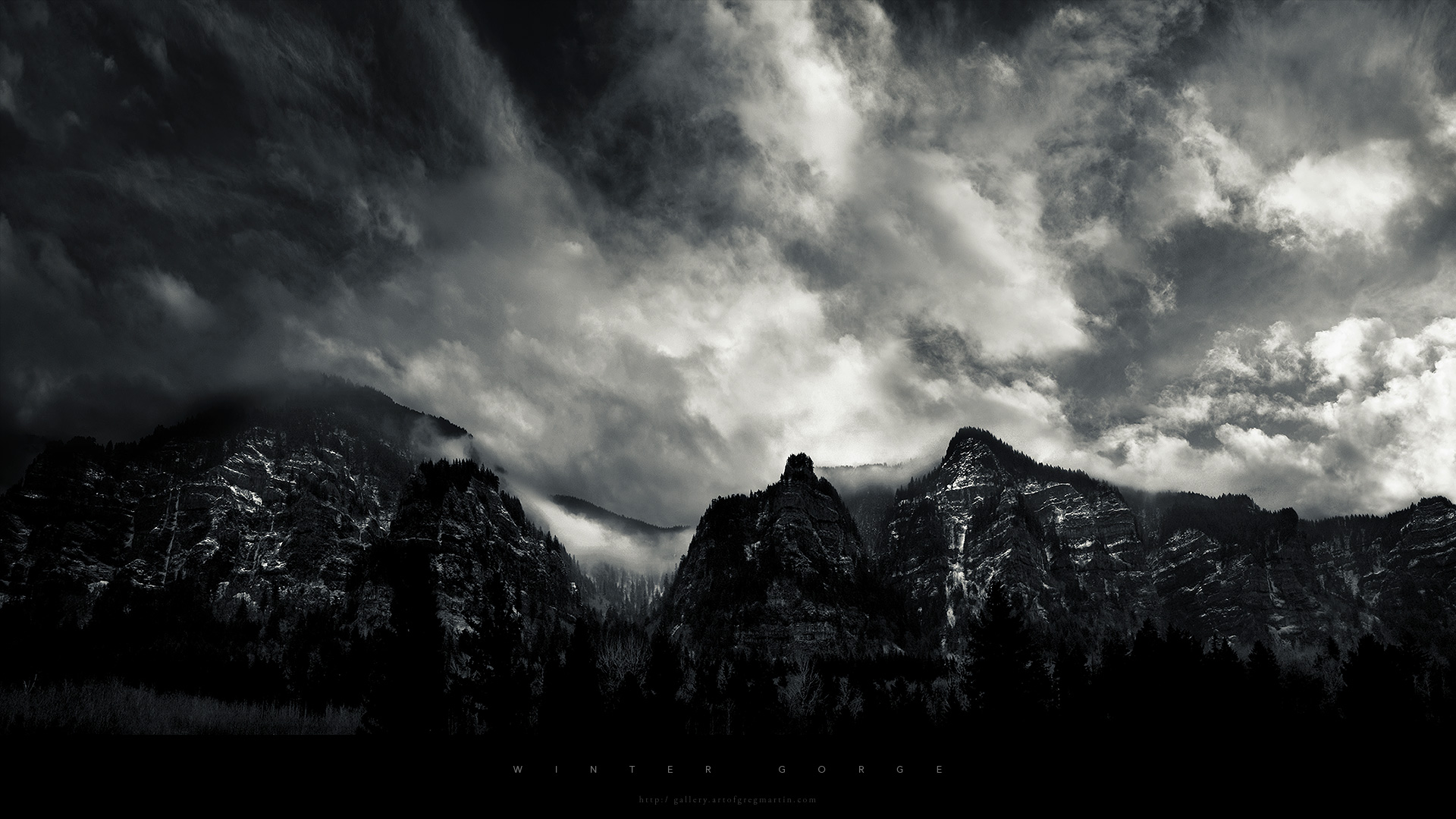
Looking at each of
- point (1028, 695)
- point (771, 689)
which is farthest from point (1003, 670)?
point (771, 689)

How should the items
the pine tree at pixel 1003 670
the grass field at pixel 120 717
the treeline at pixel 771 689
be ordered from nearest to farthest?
the grass field at pixel 120 717 → the treeline at pixel 771 689 → the pine tree at pixel 1003 670

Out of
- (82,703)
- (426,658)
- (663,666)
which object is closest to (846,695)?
(663,666)

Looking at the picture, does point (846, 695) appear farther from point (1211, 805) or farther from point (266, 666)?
point (1211, 805)

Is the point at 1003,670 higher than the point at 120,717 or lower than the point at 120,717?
higher

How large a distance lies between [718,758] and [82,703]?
32161 millimetres

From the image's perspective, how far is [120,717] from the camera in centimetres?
3108

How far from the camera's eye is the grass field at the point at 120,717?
27625 mm

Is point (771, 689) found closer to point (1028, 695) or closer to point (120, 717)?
point (1028, 695)

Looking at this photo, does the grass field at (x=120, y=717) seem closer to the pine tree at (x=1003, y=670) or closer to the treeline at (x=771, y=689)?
the treeline at (x=771, y=689)

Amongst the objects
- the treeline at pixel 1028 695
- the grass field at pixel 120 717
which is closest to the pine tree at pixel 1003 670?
the treeline at pixel 1028 695

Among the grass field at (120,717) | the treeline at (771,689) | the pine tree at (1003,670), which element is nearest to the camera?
the grass field at (120,717)

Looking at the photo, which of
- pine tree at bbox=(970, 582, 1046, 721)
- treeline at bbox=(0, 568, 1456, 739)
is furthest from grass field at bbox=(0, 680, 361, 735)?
pine tree at bbox=(970, 582, 1046, 721)

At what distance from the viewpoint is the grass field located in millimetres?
27625

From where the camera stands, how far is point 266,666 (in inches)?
4936
